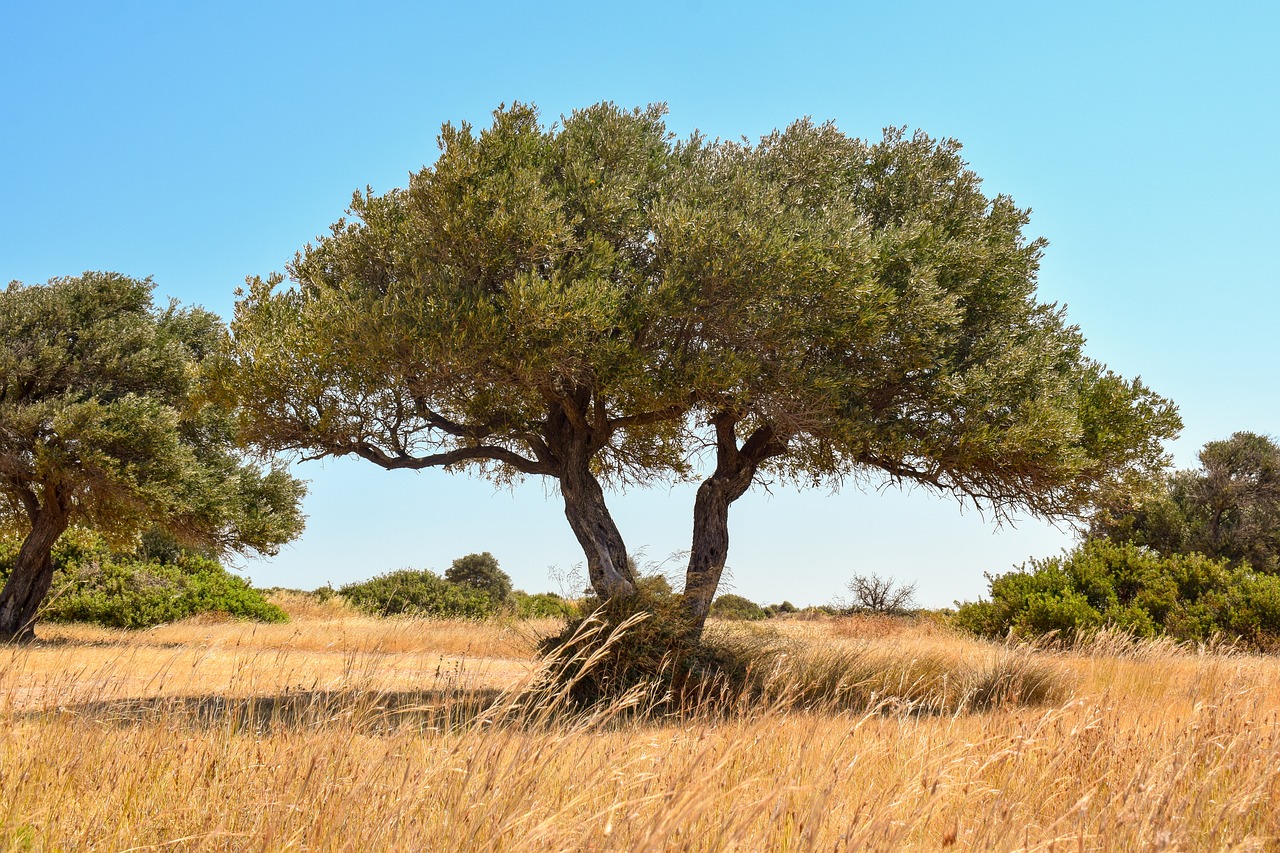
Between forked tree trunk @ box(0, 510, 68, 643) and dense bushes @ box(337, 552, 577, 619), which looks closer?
forked tree trunk @ box(0, 510, 68, 643)

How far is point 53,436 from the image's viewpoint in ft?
66.9

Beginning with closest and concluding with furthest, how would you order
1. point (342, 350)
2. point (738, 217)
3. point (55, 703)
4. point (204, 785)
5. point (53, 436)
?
point (204, 785) < point (55, 703) < point (738, 217) < point (342, 350) < point (53, 436)

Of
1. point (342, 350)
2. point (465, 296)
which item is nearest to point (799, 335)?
point (465, 296)

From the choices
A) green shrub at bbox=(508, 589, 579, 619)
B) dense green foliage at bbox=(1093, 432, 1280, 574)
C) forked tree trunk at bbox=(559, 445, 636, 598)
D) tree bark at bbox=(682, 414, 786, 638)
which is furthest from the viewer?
green shrub at bbox=(508, 589, 579, 619)

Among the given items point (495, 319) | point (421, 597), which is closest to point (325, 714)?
point (495, 319)

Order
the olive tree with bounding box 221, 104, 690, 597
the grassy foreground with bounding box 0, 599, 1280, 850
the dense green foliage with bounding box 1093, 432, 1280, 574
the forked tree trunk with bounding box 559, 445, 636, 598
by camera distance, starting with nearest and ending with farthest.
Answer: the grassy foreground with bounding box 0, 599, 1280, 850
the olive tree with bounding box 221, 104, 690, 597
the forked tree trunk with bounding box 559, 445, 636, 598
the dense green foliage with bounding box 1093, 432, 1280, 574

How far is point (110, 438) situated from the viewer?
19.6 metres

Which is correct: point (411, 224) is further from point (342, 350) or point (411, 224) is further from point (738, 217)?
point (738, 217)

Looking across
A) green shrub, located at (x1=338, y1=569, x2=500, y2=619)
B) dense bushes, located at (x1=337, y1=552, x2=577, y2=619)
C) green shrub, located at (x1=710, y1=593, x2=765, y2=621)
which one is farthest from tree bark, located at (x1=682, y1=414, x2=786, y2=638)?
green shrub, located at (x1=710, y1=593, x2=765, y2=621)

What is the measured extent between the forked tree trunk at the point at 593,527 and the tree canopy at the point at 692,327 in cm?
4

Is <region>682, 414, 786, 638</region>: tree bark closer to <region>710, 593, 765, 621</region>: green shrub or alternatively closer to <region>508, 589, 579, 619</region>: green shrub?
<region>508, 589, 579, 619</region>: green shrub

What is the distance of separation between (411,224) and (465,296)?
1.91 metres

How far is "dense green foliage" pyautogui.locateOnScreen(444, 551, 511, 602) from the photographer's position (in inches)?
1746

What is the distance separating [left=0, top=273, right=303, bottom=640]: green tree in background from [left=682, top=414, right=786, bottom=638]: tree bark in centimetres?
1084
